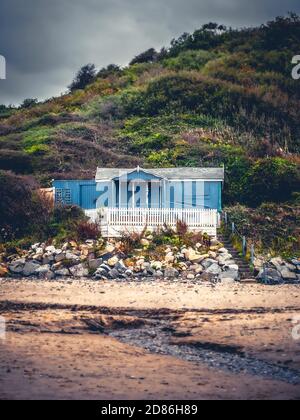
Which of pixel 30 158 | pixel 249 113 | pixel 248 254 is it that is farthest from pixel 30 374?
pixel 249 113

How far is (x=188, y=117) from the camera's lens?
46531 mm

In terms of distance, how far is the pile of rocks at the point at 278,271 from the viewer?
22.8m

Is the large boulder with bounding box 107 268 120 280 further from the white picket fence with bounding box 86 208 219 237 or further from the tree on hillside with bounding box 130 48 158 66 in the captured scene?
the tree on hillside with bounding box 130 48 158 66

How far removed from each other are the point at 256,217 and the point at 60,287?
430 inches

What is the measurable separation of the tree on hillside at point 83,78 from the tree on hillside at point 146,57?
509 centimetres

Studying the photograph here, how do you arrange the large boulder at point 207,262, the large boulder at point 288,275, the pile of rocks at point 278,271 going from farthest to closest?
the large boulder at point 207,262 < the large boulder at point 288,275 < the pile of rocks at point 278,271

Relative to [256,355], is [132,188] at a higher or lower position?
higher

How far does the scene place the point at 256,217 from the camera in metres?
28.0

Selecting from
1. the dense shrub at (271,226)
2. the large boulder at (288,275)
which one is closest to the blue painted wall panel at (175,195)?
the dense shrub at (271,226)

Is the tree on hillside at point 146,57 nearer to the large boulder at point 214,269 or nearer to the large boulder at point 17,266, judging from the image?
the large boulder at point 17,266

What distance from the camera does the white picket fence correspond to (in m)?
26.1

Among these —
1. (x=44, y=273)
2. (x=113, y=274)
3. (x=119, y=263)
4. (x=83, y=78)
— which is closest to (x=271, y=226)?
(x=119, y=263)

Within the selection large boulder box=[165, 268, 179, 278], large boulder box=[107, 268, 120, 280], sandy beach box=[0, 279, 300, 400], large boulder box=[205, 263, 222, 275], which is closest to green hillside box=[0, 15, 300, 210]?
large boulder box=[205, 263, 222, 275]
